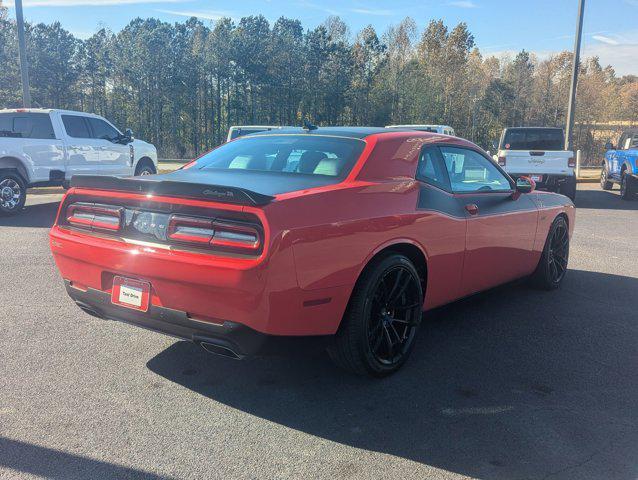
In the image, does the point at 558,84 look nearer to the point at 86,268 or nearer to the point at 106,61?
the point at 106,61

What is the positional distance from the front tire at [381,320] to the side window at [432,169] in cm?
71

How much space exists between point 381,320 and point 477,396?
718 millimetres

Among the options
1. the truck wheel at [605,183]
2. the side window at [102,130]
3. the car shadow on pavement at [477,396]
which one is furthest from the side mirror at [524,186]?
the truck wheel at [605,183]

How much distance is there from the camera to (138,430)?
2.88 meters

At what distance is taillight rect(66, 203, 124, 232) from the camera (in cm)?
333

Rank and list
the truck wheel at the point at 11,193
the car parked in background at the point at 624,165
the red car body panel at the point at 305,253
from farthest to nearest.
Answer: the car parked in background at the point at 624,165 < the truck wheel at the point at 11,193 < the red car body panel at the point at 305,253

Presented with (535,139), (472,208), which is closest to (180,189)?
(472,208)

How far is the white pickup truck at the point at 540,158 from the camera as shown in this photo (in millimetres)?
13000

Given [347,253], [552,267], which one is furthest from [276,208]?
[552,267]

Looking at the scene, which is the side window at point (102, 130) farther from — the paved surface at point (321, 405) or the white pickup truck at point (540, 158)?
the white pickup truck at point (540, 158)

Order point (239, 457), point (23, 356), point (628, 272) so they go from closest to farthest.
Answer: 1. point (239, 457)
2. point (23, 356)
3. point (628, 272)

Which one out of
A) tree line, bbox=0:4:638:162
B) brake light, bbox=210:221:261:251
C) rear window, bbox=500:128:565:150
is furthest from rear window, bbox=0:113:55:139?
tree line, bbox=0:4:638:162

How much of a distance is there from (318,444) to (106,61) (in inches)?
2092

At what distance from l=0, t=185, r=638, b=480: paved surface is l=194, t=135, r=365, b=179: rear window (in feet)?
4.32
